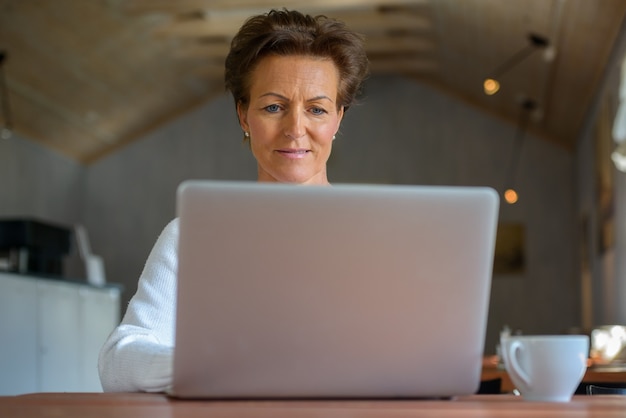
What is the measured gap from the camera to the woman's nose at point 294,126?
1.76 m

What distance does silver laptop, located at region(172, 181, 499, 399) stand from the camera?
99 cm

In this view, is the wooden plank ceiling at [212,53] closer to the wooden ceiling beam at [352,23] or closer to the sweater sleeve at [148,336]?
the wooden ceiling beam at [352,23]

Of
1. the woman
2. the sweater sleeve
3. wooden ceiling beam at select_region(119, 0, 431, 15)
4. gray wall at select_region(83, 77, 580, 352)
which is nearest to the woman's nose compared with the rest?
the woman

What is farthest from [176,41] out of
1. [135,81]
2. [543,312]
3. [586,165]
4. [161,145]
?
[543,312]

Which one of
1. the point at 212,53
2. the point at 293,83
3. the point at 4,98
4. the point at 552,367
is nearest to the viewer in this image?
the point at 552,367

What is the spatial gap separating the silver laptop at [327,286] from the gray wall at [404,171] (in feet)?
34.9

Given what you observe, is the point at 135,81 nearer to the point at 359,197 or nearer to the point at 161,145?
the point at 161,145

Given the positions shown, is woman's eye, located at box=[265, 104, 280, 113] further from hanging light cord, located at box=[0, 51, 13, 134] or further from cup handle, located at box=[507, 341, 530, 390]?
hanging light cord, located at box=[0, 51, 13, 134]

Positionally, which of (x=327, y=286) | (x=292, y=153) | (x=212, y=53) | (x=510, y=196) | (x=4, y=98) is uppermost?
(x=212, y=53)

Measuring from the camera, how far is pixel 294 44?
1756 millimetres

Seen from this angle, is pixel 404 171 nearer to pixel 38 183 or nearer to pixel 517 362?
pixel 38 183

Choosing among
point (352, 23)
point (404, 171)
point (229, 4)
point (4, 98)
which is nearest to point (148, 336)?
point (229, 4)

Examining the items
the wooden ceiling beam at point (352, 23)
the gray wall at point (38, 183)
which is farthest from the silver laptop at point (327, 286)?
the gray wall at point (38, 183)

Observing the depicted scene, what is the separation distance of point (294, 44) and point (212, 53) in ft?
29.0
